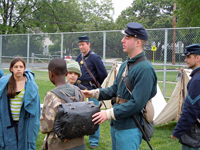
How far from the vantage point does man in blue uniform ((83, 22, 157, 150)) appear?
2463 millimetres

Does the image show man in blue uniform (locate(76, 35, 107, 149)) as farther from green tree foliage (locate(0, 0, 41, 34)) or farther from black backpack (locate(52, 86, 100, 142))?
green tree foliage (locate(0, 0, 41, 34))

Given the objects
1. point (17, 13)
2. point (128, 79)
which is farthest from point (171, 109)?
point (17, 13)

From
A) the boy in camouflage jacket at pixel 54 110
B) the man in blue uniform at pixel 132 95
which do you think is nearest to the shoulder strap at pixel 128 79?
the man in blue uniform at pixel 132 95

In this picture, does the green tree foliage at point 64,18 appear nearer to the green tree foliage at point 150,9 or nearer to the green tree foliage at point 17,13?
the green tree foliage at point 17,13

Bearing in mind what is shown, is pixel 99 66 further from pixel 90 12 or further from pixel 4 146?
pixel 90 12

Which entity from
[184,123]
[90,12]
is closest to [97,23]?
[90,12]

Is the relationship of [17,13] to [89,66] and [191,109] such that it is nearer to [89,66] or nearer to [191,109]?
[89,66]

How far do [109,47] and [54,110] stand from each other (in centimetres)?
837

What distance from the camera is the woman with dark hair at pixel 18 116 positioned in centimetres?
365

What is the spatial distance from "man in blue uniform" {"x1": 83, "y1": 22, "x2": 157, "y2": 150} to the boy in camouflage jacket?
36 cm

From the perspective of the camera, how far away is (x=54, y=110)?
2354 millimetres

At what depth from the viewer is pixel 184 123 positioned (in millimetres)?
2971

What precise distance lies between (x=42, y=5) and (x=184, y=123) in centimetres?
2823

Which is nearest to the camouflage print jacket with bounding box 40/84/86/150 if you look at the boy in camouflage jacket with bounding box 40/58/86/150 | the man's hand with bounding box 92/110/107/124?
the boy in camouflage jacket with bounding box 40/58/86/150
